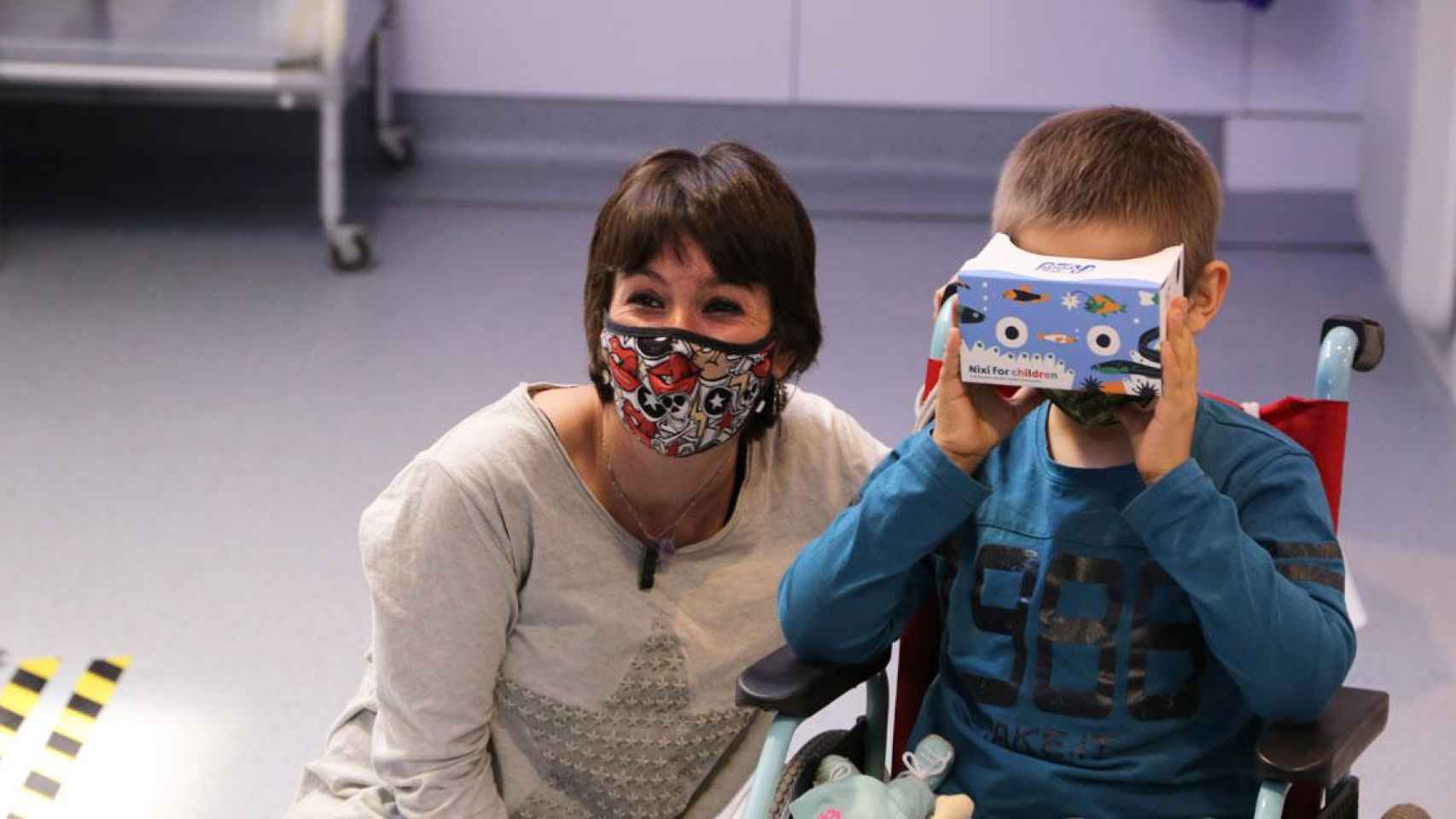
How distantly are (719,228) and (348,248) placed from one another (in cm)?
347

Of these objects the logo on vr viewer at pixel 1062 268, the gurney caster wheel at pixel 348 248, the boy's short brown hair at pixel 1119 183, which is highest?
the boy's short brown hair at pixel 1119 183

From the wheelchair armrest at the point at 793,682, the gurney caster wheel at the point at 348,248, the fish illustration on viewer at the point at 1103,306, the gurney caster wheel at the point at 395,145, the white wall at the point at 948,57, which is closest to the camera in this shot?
the fish illustration on viewer at the point at 1103,306

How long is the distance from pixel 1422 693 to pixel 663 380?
1.66m

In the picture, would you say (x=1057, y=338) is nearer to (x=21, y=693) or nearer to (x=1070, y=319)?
(x=1070, y=319)

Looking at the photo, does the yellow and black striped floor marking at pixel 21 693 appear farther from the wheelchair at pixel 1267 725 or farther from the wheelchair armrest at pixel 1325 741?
the wheelchair armrest at pixel 1325 741

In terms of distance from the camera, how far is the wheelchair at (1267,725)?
1.63 meters

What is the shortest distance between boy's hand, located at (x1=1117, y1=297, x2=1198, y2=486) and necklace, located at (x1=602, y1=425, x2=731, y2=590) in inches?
22.2

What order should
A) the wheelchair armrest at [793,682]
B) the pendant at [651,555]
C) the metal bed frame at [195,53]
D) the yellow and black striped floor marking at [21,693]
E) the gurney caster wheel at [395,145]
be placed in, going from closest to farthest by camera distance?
the wheelchair armrest at [793,682], the pendant at [651,555], the yellow and black striped floor marking at [21,693], the metal bed frame at [195,53], the gurney caster wheel at [395,145]

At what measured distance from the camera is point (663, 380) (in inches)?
76.0

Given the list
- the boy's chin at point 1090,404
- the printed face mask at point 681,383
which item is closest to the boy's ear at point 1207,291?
the boy's chin at point 1090,404

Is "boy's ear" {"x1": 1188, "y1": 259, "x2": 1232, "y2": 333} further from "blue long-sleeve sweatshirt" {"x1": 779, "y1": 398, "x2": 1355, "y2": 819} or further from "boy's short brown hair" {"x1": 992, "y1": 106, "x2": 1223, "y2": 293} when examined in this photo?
"blue long-sleeve sweatshirt" {"x1": 779, "y1": 398, "x2": 1355, "y2": 819}

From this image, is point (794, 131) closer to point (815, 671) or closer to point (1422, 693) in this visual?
point (1422, 693)

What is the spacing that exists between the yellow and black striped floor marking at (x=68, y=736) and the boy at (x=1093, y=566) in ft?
4.40

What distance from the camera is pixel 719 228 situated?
6.19 feet
